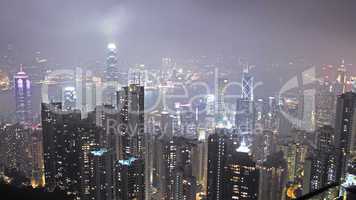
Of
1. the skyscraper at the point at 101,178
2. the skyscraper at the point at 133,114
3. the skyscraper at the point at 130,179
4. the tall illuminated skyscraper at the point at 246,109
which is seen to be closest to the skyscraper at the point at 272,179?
the tall illuminated skyscraper at the point at 246,109

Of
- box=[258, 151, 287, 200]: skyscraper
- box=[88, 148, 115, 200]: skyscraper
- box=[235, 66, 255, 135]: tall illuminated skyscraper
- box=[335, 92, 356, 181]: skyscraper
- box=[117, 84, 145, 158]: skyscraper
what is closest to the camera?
box=[88, 148, 115, 200]: skyscraper

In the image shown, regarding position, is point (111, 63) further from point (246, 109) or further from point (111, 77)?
point (246, 109)

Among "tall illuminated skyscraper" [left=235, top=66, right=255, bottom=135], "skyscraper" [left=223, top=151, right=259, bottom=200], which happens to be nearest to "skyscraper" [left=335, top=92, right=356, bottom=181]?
"tall illuminated skyscraper" [left=235, top=66, right=255, bottom=135]

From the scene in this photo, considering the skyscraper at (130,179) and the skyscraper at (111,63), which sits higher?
the skyscraper at (111,63)

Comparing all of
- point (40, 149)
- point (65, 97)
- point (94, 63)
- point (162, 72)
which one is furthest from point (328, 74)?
point (40, 149)

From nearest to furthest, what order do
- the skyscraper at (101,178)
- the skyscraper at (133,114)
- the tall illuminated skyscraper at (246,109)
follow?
the skyscraper at (101,178) < the skyscraper at (133,114) < the tall illuminated skyscraper at (246,109)

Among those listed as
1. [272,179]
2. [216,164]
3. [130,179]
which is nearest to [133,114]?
[130,179]

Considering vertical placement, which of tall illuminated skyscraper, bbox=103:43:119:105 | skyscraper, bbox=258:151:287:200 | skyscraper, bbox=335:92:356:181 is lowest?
skyscraper, bbox=258:151:287:200

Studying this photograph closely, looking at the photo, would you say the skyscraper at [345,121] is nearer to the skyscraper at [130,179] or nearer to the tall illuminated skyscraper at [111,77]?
the skyscraper at [130,179]

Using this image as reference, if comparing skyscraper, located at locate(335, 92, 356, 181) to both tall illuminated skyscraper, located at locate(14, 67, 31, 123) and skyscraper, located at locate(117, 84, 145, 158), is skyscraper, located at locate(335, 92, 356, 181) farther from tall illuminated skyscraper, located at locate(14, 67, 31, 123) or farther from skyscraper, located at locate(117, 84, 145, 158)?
tall illuminated skyscraper, located at locate(14, 67, 31, 123)
